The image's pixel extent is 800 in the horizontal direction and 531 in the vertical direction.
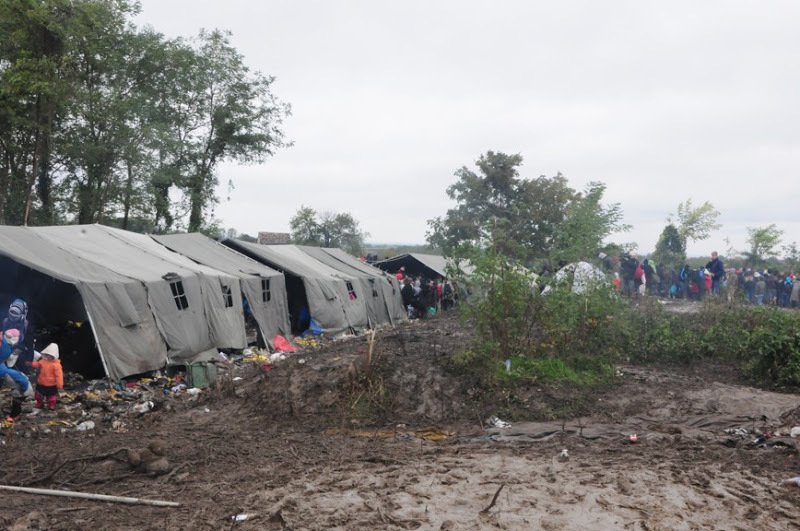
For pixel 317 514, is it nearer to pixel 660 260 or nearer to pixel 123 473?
pixel 123 473

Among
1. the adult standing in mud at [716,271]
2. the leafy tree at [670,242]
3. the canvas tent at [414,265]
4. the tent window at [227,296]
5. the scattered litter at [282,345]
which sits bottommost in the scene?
the scattered litter at [282,345]

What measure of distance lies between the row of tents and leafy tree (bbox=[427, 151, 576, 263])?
1631 centimetres

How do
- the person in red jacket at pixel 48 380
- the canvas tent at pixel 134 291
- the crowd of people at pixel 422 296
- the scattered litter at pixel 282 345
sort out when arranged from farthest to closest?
the crowd of people at pixel 422 296, the scattered litter at pixel 282 345, the canvas tent at pixel 134 291, the person in red jacket at pixel 48 380

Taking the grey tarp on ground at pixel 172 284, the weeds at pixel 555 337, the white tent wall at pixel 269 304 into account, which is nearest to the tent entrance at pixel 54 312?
the grey tarp on ground at pixel 172 284

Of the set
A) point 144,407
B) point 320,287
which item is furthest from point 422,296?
point 144,407

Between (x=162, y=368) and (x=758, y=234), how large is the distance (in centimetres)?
3350

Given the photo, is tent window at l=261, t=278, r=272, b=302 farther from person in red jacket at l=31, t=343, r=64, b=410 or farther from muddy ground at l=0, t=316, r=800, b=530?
person in red jacket at l=31, t=343, r=64, b=410

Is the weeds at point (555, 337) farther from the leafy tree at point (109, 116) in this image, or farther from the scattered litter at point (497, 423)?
the leafy tree at point (109, 116)

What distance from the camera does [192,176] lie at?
28.8 m

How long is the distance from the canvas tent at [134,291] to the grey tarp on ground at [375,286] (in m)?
7.80

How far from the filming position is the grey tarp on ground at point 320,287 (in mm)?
18281

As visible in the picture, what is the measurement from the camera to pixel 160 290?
11938 millimetres

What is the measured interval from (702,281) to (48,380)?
2152cm

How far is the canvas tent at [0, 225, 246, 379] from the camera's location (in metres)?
10.2
